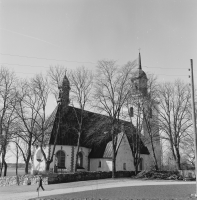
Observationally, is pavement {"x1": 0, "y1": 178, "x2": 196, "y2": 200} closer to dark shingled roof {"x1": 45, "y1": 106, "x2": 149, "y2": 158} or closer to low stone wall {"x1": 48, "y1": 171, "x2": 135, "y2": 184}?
low stone wall {"x1": 48, "y1": 171, "x2": 135, "y2": 184}

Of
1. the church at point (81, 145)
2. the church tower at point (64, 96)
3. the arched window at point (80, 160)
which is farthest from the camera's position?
the arched window at point (80, 160)

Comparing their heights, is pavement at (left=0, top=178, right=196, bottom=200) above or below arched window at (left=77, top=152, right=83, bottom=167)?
below

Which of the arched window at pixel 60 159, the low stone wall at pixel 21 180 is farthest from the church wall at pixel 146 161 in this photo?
the low stone wall at pixel 21 180

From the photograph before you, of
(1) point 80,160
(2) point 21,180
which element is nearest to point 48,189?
(2) point 21,180

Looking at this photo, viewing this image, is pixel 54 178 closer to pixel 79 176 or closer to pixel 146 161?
pixel 79 176

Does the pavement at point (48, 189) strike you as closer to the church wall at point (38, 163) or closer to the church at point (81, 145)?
the church at point (81, 145)

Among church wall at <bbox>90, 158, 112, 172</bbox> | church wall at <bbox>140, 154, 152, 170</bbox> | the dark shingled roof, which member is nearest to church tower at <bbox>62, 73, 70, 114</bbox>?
the dark shingled roof

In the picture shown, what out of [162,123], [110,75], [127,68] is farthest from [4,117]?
[162,123]

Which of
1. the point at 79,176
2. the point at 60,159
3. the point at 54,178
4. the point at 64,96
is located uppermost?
the point at 64,96

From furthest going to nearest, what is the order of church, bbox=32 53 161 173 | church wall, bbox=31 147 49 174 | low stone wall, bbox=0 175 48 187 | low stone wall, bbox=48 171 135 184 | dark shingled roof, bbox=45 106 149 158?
dark shingled roof, bbox=45 106 149 158, church wall, bbox=31 147 49 174, church, bbox=32 53 161 173, low stone wall, bbox=0 175 48 187, low stone wall, bbox=48 171 135 184

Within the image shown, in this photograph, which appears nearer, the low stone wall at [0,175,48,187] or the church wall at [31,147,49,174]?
the low stone wall at [0,175,48,187]

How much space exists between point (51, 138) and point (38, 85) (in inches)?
343

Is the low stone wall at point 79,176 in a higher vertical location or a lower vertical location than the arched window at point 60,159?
lower

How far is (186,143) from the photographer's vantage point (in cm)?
3306
